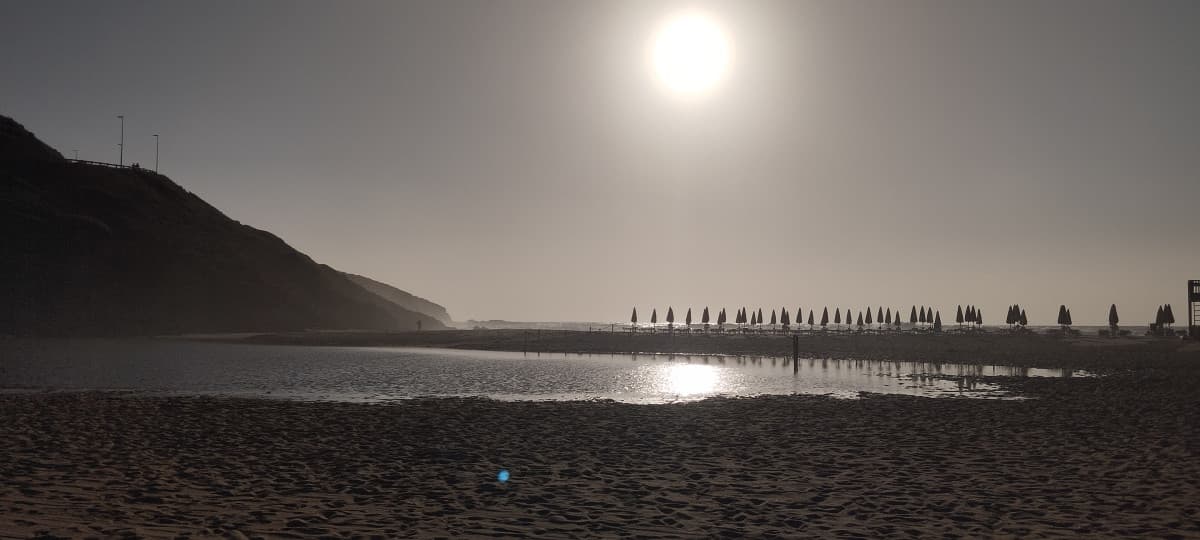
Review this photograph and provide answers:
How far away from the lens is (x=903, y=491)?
11.0m

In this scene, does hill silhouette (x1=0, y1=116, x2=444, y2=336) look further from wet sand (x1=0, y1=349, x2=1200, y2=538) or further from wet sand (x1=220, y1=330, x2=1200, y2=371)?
wet sand (x1=0, y1=349, x2=1200, y2=538)

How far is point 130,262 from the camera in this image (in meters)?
101

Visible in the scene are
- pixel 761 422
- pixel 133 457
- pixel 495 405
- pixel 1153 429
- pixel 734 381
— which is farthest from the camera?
pixel 734 381

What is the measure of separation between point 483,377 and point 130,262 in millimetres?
90851

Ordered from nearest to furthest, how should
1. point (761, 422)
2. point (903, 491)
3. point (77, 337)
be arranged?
point (903, 491), point (761, 422), point (77, 337)

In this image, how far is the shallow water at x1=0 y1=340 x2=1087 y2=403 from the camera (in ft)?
93.8

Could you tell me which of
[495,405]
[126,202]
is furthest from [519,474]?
[126,202]

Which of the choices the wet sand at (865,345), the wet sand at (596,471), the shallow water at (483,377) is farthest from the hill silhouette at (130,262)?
the wet sand at (596,471)

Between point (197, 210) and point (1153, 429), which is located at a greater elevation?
point (197, 210)

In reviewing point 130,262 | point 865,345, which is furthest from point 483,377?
point 130,262

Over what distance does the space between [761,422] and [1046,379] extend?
22437 mm

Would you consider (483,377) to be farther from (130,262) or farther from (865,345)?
(130,262)

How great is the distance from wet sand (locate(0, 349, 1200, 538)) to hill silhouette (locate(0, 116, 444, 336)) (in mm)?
83140

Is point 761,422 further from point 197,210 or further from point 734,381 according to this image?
point 197,210
